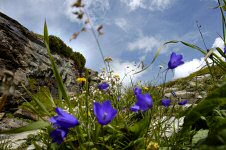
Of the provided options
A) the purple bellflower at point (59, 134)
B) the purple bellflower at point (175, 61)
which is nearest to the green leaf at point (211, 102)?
the purple bellflower at point (59, 134)

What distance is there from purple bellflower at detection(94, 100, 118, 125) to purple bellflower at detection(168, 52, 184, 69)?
107 centimetres

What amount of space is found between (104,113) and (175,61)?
1.11 metres

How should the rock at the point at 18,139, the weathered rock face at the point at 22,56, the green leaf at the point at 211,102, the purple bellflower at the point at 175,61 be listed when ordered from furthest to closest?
the weathered rock face at the point at 22,56 → the rock at the point at 18,139 → the purple bellflower at the point at 175,61 → the green leaf at the point at 211,102

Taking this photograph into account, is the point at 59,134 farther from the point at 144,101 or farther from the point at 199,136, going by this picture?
the point at 199,136

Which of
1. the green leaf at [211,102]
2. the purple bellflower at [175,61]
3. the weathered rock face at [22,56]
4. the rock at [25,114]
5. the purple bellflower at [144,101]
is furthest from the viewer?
the weathered rock face at [22,56]

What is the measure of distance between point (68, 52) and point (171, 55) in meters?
14.3

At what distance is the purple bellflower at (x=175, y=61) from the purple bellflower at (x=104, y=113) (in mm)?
1067

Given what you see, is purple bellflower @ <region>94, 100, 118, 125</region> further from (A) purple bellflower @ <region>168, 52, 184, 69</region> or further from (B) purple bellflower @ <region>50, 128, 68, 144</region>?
(A) purple bellflower @ <region>168, 52, 184, 69</region>

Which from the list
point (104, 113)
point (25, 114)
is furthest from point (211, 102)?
point (25, 114)

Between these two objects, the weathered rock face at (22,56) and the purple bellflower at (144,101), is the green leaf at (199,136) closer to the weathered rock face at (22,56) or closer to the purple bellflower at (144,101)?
the purple bellflower at (144,101)

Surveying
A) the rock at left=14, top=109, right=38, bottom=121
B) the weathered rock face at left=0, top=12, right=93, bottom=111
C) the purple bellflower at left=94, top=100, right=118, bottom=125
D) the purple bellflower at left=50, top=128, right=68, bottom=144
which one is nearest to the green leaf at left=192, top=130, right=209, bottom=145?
the purple bellflower at left=94, top=100, right=118, bottom=125

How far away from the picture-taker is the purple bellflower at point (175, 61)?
8.07ft

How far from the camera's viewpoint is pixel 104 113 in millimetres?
1535

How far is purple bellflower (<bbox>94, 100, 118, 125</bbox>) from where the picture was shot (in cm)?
151
